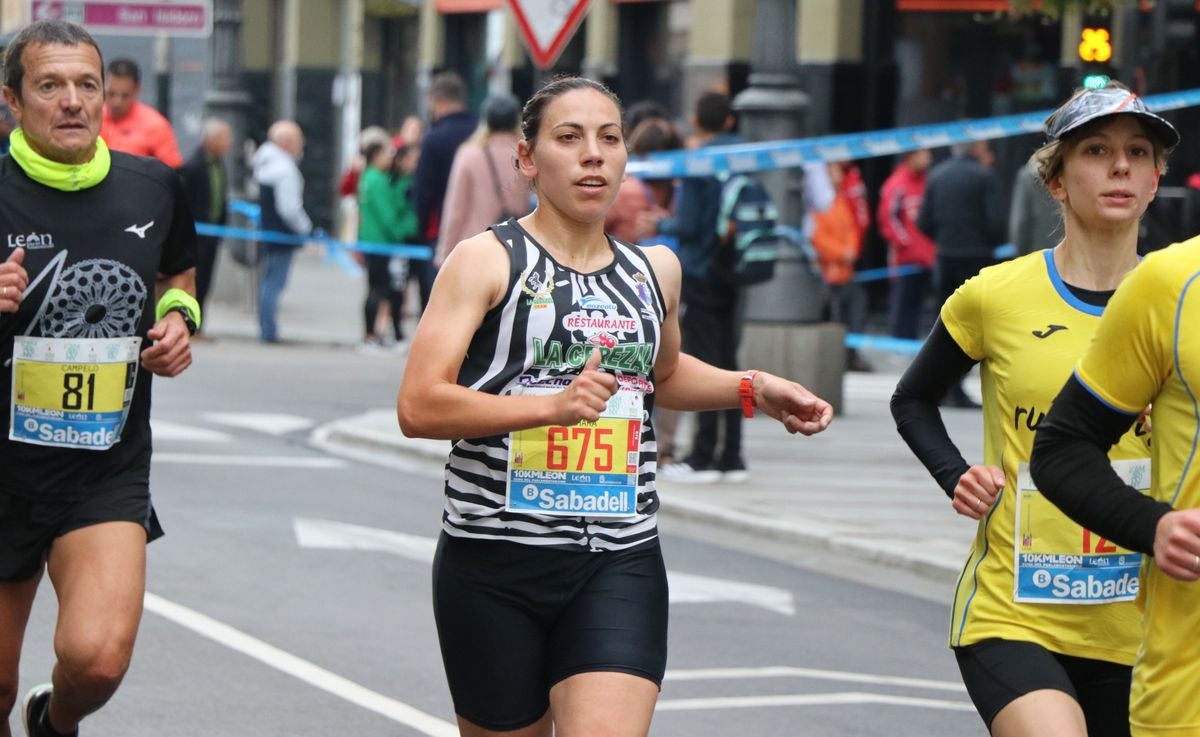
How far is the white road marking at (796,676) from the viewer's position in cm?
777

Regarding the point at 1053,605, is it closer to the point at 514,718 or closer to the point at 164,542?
the point at 514,718

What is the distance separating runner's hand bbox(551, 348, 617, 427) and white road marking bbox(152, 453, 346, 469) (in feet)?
29.2

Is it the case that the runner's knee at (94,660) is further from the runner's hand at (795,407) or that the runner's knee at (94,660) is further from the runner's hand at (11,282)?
the runner's hand at (795,407)

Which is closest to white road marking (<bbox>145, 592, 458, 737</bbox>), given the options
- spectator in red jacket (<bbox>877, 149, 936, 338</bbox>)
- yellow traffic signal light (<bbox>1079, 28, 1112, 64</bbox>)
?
yellow traffic signal light (<bbox>1079, 28, 1112, 64</bbox>)

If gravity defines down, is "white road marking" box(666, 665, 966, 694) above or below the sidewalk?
above

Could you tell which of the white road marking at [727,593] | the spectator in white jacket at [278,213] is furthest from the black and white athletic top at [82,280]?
the spectator in white jacket at [278,213]

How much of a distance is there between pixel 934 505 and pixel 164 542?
13.3 ft

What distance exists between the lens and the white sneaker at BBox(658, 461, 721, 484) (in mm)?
12430

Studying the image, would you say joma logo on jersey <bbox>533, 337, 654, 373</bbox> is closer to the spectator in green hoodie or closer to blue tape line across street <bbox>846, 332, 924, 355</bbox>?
blue tape line across street <bbox>846, 332, 924, 355</bbox>

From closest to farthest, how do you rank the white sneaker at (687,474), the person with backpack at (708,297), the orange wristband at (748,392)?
1. the orange wristband at (748,392)
2. the person with backpack at (708,297)
3. the white sneaker at (687,474)

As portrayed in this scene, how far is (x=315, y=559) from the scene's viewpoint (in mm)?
9812

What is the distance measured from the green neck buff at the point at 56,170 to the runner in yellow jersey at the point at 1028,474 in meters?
2.03

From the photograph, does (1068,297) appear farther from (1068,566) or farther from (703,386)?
(703,386)

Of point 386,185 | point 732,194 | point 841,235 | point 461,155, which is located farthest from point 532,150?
point 386,185
